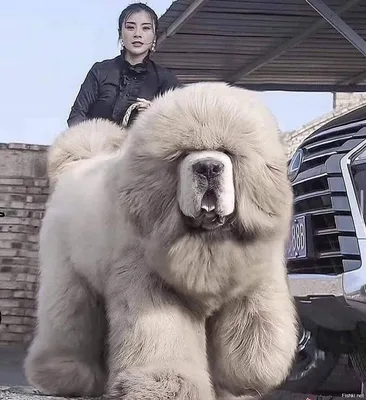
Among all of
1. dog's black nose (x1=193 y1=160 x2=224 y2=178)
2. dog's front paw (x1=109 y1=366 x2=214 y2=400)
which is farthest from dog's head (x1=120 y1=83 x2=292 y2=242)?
dog's front paw (x1=109 y1=366 x2=214 y2=400)

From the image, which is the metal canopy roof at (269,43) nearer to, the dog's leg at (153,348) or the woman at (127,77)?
the woman at (127,77)

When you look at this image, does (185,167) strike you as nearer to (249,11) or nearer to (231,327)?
(231,327)

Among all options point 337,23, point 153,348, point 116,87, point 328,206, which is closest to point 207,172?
point 153,348

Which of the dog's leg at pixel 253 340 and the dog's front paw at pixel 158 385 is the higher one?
the dog's leg at pixel 253 340

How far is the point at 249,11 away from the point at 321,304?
4.04 metres

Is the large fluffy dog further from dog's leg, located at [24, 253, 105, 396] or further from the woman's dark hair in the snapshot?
the woman's dark hair

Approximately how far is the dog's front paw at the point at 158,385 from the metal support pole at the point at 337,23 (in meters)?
4.61

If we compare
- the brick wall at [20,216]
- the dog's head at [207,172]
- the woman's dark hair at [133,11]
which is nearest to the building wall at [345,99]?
the brick wall at [20,216]

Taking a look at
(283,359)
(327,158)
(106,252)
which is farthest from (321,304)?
(106,252)

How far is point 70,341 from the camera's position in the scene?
327 centimetres

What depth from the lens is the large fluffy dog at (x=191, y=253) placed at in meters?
2.78

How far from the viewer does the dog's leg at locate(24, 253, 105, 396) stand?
323 cm

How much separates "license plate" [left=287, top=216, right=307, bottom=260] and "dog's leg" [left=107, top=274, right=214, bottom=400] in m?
1.65

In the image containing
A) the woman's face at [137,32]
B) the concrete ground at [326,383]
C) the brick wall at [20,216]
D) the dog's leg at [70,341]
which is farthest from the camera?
the brick wall at [20,216]
